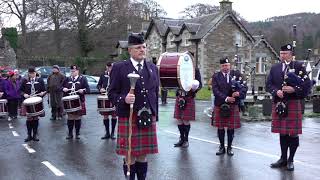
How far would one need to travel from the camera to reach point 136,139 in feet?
17.7

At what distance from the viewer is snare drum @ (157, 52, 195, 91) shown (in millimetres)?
8482

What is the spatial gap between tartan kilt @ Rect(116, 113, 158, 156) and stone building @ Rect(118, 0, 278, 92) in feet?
108

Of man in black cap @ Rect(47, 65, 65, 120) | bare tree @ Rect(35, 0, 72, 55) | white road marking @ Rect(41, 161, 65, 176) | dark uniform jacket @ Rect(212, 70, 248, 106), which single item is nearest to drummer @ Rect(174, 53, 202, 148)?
dark uniform jacket @ Rect(212, 70, 248, 106)

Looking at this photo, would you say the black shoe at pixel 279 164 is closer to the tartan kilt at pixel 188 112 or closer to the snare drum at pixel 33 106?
the tartan kilt at pixel 188 112

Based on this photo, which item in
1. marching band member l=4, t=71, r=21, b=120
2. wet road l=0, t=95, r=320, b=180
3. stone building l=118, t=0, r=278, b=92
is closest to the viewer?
wet road l=0, t=95, r=320, b=180

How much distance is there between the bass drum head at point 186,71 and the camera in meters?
8.50

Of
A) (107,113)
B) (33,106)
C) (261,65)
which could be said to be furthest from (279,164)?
(261,65)

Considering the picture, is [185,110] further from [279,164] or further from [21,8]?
[21,8]

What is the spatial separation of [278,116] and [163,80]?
7.54 feet

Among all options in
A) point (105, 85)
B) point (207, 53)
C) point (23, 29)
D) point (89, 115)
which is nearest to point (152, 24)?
point (207, 53)

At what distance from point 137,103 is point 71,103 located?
5223 mm

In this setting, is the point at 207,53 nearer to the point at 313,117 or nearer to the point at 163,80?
the point at 313,117

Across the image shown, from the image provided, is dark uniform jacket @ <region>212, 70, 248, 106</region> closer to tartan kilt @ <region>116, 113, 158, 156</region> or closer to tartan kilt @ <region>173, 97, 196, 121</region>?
tartan kilt @ <region>173, 97, 196, 121</region>

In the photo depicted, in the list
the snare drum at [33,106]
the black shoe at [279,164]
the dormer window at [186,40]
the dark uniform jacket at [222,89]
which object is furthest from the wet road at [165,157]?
the dormer window at [186,40]
